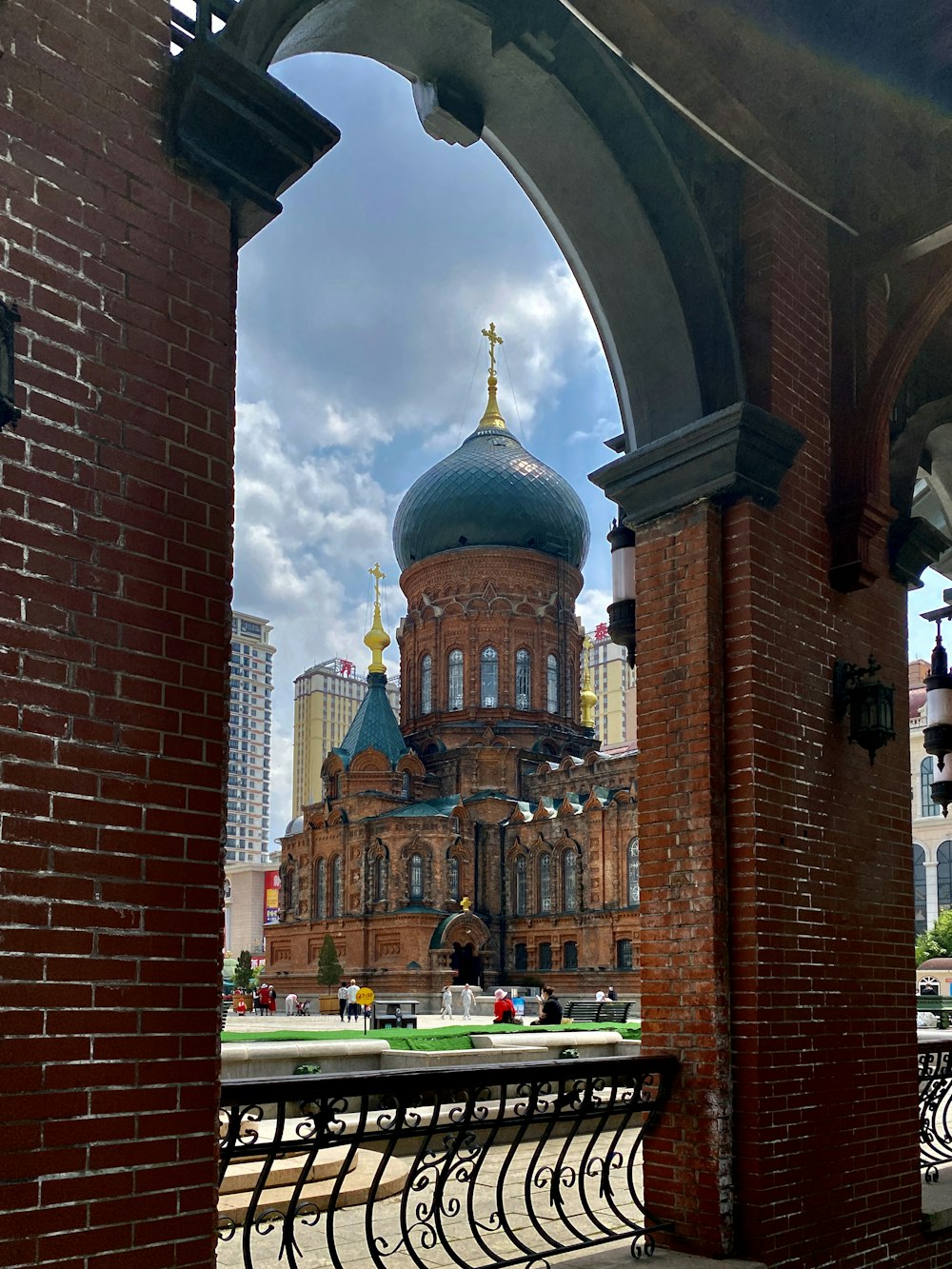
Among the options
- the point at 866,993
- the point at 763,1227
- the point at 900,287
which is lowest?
the point at 763,1227

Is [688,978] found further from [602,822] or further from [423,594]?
[423,594]

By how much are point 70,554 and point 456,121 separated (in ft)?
10.2

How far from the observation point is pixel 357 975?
44.6m

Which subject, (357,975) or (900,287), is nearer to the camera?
(900,287)

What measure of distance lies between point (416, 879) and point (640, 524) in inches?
1589

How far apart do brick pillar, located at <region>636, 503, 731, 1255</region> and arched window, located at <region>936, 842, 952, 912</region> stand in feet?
200

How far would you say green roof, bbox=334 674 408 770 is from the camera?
161ft

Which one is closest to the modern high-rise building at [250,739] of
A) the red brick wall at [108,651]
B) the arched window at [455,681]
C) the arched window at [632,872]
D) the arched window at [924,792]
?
the arched window at [924,792]

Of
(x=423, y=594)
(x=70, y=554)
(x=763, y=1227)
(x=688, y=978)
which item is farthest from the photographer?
(x=423, y=594)

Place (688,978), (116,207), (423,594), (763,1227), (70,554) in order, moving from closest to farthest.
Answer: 1. (70,554)
2. (116,207)
3. (763,1227)
4. (688,978)
5. (423,594)

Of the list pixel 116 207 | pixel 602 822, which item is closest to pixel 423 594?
pixel 602 822

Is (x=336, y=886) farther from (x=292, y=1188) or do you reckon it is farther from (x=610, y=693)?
(x=610, y=693)

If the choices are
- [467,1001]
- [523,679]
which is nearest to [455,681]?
[523,679]

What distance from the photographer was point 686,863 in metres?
5.21
